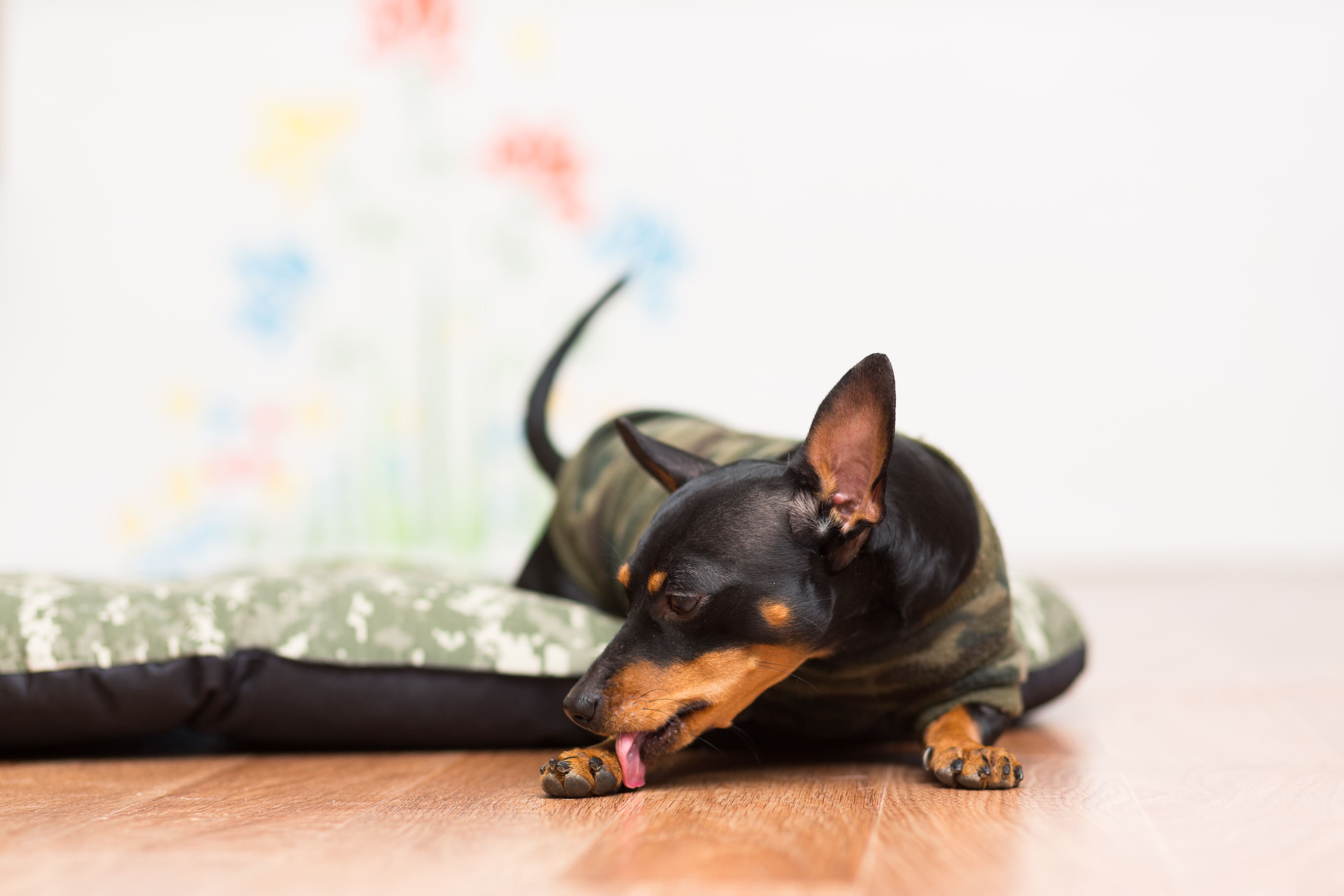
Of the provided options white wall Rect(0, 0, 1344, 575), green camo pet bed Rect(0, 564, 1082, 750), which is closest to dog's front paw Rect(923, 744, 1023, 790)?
green camo pet bed Rect(0, 564, 1082, 750)

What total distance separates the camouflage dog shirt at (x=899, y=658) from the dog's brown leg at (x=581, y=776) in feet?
0.96

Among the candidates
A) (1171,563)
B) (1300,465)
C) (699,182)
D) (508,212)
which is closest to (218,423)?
(508,212)

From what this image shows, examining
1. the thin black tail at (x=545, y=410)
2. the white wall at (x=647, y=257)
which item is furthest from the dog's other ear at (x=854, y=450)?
the white wall at (x=647, y=257)

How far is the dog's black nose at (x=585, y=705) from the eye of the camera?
1394 mm

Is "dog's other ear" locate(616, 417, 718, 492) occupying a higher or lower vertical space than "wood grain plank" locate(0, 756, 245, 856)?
higher

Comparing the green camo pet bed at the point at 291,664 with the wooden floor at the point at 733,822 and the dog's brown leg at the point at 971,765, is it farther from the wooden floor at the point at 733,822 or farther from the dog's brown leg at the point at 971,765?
the dog's brown leg at the point at 971,765

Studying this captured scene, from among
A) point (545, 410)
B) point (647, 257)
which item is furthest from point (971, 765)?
point (647, 257)

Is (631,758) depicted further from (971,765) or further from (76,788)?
(76,788)

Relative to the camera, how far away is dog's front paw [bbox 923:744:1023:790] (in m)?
1.46

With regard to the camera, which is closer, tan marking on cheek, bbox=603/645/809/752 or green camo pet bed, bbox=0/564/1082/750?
tan marking on cheek, bbox=603/645/809/752

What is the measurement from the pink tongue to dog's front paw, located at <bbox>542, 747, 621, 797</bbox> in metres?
0.01

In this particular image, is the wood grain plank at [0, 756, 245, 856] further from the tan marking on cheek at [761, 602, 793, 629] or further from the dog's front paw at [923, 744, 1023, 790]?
the dog's front paw at [923, 744, 1023, 790]

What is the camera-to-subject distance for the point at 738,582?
1.41 m

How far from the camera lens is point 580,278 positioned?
4.70 meters
